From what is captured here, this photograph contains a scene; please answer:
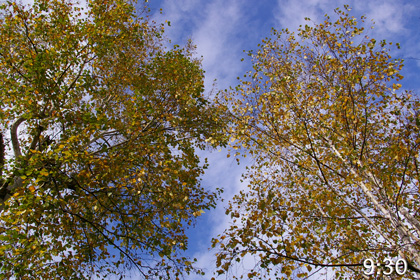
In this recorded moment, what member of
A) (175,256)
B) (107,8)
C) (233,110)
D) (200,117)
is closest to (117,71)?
(107,8)

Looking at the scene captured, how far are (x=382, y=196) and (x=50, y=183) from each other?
7.47 meters

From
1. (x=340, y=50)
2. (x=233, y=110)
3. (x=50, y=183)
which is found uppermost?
(x=340, y=50)

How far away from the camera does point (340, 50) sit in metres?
6.88

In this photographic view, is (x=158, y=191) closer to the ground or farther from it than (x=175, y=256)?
farther from it

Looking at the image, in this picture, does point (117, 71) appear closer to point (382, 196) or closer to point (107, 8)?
point (107, 8)

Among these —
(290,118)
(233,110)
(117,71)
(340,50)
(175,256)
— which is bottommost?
(175,256)

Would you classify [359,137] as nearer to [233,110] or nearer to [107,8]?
[233,110]

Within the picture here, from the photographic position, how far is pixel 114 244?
5875mm

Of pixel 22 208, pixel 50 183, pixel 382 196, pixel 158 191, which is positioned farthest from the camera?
pixel 158 191

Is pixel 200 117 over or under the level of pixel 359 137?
over

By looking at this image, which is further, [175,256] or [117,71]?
[117,71]

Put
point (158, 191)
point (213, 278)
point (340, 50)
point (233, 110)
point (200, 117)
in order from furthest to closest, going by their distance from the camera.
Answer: point (200, 117) → point (233, 110) → point (340, 50) → point (158, 191) → point (213, 278)

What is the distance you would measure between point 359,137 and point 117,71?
921 centimetres

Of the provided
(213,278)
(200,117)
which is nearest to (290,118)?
(200,117)
